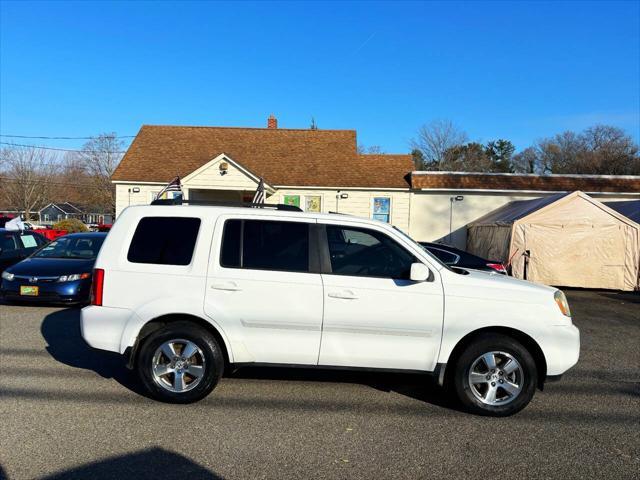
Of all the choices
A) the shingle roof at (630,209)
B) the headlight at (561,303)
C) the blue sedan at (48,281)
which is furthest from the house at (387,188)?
the headlight at (561,303)

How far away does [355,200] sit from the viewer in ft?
67.0

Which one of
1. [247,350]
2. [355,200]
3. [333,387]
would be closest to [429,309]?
[333,387]

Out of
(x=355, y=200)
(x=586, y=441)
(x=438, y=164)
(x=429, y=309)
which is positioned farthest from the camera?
(x=438, y=164)

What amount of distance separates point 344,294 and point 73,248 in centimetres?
798

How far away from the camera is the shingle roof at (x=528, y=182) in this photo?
20.0 meters

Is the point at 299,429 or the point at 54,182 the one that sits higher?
the point at 54,182

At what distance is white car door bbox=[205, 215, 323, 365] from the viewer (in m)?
4.20

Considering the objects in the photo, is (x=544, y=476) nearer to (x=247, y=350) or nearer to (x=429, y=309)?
(x=429, y=309)

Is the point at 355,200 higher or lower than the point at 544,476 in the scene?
higher

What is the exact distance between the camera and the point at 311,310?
13.7 ft

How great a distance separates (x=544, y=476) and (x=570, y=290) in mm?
12632


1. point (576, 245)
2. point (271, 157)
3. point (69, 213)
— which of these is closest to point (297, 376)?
point (576, 245)

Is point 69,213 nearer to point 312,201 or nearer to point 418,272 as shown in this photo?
point 312,201

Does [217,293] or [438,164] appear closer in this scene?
[217,293]
